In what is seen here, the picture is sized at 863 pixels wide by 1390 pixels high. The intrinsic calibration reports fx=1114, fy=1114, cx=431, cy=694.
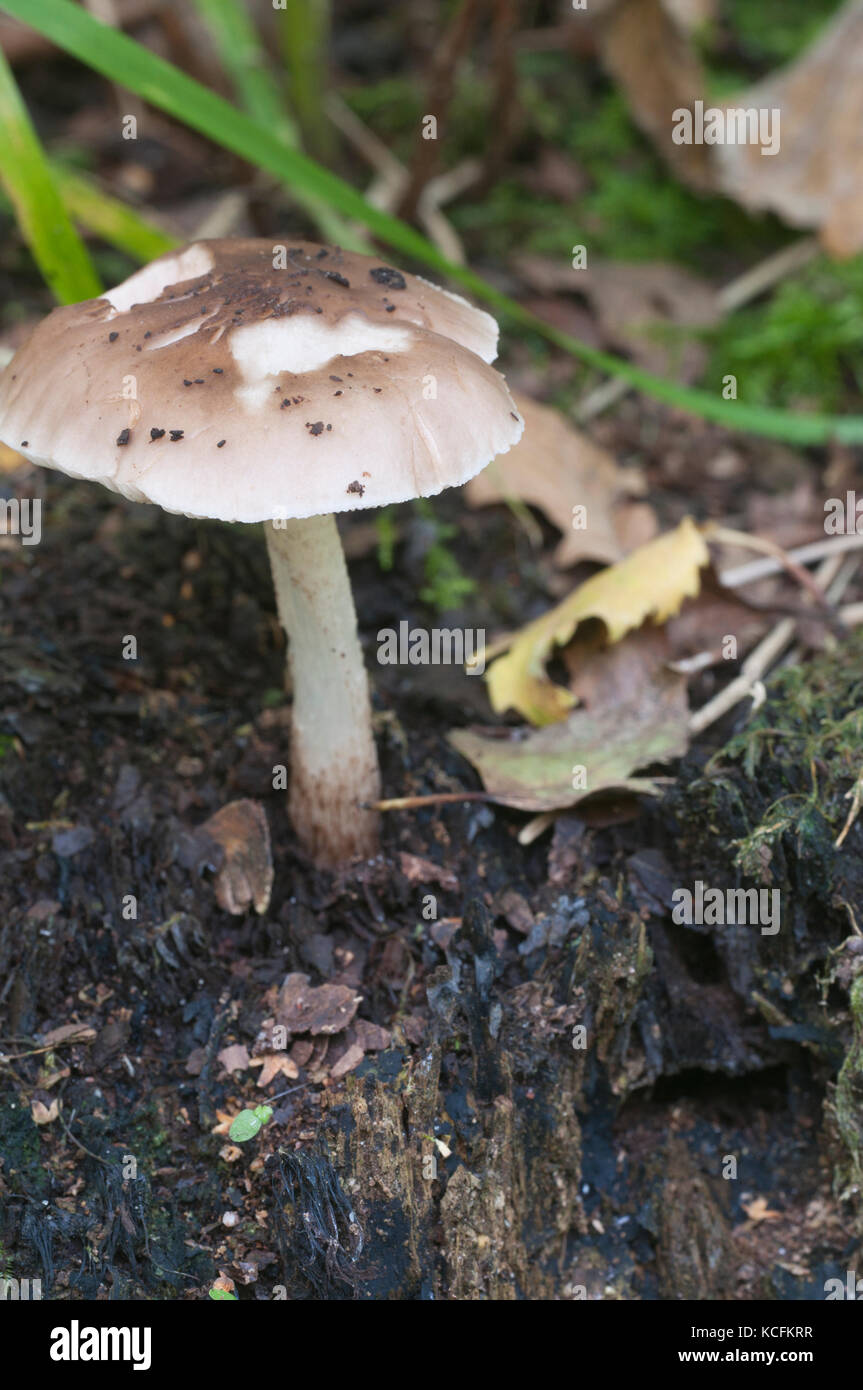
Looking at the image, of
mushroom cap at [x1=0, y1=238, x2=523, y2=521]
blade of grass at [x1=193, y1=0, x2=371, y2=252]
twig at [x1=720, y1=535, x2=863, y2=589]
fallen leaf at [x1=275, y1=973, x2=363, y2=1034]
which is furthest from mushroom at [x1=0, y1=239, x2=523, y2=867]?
blade of grass at [x1=193, y1=0, x2=371, y2=252]

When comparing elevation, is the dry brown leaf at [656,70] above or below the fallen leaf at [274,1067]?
above

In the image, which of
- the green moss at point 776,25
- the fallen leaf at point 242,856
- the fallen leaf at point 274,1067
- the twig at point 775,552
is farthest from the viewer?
the green moss at point 776,25

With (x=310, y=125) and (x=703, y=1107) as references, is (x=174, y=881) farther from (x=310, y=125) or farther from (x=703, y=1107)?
(x=310, y=125)

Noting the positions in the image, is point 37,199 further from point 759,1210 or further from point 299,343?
point 759,1210

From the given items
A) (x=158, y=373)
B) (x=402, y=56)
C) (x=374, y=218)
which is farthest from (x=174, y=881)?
(x=402, y=56)

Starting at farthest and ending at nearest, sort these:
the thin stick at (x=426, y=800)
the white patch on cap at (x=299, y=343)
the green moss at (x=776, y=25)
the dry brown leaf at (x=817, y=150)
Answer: the green moss at (x=776, y=25) < the dry brown leaf at (x=817, y=150) < the thin stick at (x=426, y=800) < the white patch on cap at (x=299, y=343)

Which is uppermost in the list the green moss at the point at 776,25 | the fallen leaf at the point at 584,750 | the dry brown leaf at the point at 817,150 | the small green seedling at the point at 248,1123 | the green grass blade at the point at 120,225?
the green moss at the point at 776,25

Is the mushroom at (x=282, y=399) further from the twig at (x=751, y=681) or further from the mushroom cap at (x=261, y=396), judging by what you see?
the twig at (x=751, y=681)

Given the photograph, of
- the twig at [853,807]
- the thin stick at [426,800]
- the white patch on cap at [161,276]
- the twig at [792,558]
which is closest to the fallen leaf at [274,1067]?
the thin stick at [426,800]
